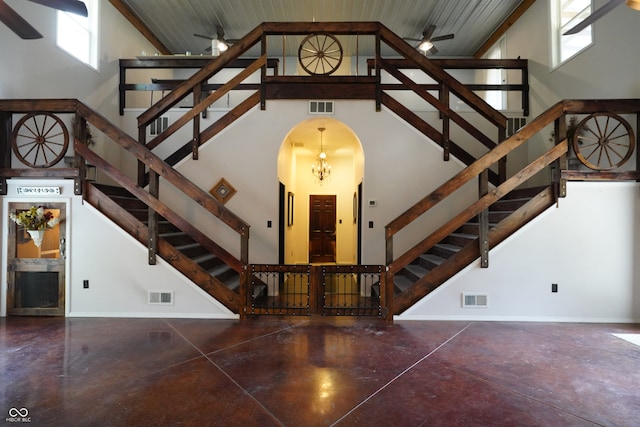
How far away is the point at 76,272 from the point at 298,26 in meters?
4.91

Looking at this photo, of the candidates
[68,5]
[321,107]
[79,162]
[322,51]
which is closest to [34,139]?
[79,162]

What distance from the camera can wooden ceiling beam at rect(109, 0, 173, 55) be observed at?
6.45 metres

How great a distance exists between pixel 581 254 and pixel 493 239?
3.73 feet

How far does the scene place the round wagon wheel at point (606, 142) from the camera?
3.90 metres

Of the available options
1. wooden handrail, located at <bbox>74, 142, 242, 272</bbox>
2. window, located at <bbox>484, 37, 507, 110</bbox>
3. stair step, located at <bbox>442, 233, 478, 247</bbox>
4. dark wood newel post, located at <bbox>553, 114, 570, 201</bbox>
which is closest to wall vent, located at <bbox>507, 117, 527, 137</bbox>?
window, located at <bbox>484, 37, 507, 110</bbox>

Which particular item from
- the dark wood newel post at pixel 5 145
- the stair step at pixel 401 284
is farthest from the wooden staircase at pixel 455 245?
the dark wood newel post at pixel 5 145

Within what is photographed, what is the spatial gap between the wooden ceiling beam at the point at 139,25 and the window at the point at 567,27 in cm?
832

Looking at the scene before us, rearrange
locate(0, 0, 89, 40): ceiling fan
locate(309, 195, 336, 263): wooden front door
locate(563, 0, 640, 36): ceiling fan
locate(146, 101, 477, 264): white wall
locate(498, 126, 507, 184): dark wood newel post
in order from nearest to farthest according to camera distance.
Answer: locate(563, 0, 640, 36): ceiling fan, locate(0, 0, 89, 40): ceiling fan, locate(498, 126, 507, 184): dark wood newel post, locate(146, 101, 477, 264): white wall, locate(309, 195, 336, 263): wooden front door

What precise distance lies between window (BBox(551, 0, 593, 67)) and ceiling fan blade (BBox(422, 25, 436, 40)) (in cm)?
215

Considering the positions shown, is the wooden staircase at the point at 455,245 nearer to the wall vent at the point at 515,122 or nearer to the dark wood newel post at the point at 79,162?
the wall vent at the point at 515,122

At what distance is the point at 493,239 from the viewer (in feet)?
13.2

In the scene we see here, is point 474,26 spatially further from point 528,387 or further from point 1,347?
point 1,347

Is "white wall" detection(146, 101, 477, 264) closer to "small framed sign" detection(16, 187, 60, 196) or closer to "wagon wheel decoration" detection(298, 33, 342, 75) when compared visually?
"wagon wheel decoration" detection(298, 33, 342, 75)

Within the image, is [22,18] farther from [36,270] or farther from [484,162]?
[484,162]
